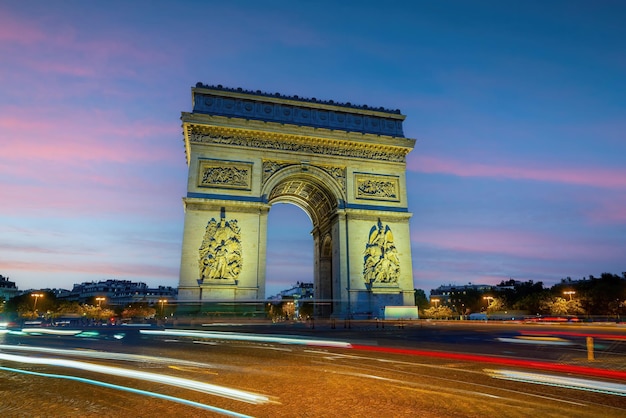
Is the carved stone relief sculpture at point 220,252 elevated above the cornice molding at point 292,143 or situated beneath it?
situated beneath

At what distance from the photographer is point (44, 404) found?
4105 mm

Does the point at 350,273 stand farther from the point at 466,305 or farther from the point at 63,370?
the point at 466,305

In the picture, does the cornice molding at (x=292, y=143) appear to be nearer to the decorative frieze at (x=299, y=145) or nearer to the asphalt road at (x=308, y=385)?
the decorative frieze at (x=299, y=145)

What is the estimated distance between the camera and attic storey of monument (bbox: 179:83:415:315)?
23859mm

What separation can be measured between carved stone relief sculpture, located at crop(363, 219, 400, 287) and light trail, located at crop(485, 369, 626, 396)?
19.6m

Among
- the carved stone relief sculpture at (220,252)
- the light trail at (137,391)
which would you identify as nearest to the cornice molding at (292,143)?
the carved stone relief sculpture at (220,252)

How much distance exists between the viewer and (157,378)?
5352 millimetres

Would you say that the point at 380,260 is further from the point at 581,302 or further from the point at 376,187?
the point at 581,302

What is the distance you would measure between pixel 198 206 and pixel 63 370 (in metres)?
18.5

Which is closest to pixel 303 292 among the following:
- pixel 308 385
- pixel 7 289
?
pixel 7 289

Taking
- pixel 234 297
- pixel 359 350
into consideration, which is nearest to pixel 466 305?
pixel 234 297

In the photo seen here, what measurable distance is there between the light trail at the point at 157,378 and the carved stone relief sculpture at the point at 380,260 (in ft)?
67.5

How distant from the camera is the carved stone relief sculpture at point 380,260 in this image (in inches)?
1017

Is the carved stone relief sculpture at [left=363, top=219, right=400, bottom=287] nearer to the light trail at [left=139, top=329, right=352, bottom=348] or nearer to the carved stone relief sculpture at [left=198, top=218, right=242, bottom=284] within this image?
the carved stone relief sculpture at [left=198, top=218, right=242, bottom=284]
